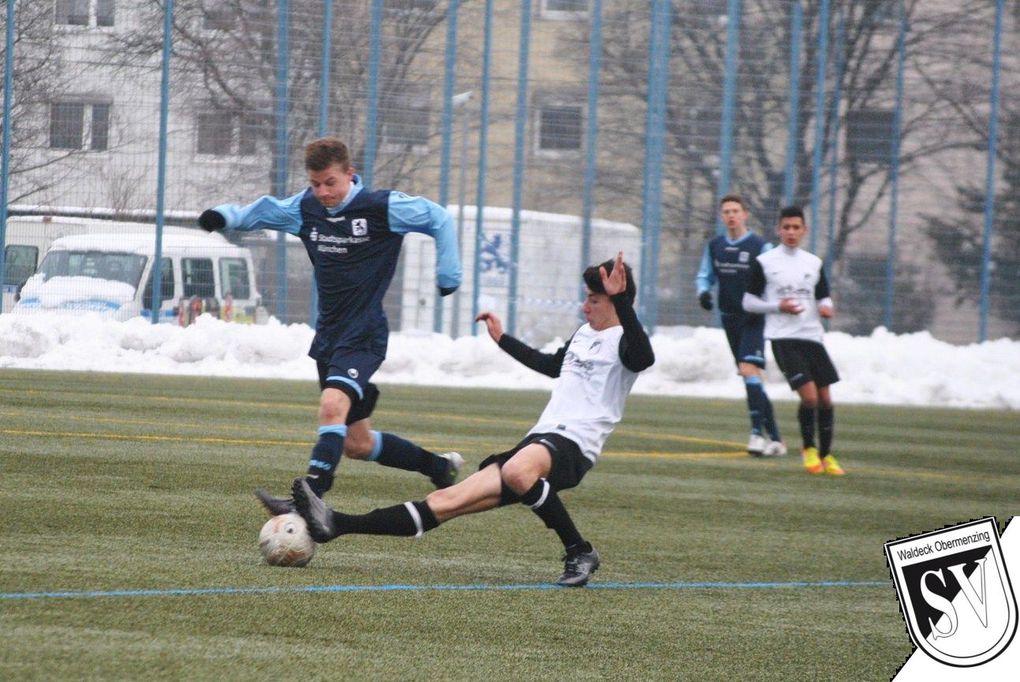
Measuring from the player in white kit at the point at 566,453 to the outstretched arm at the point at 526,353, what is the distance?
0.08m

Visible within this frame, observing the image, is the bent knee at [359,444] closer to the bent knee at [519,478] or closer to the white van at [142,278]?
the bent knee at [519,478]

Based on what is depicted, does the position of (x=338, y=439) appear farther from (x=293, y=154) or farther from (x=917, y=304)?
(x=917, y=304)

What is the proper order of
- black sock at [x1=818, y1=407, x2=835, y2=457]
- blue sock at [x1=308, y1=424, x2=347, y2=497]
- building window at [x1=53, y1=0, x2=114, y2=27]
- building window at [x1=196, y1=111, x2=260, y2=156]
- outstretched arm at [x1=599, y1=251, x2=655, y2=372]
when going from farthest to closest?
building window at [x1=196, y1=111, x2=260, y2=156] → building window at [x1=53, y1=0, x2=114, y2=27] → black sock at [x1=818, y1=407, x2=835, y2=457] → blue sock at [x1=308, y1=424, x2=347, y2=497] → outstretched arm at [x1=599, y1=251, x2=655, y2=372]

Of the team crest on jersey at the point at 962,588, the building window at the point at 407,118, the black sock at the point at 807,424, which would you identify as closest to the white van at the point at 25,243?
the building window at the point at 407,118

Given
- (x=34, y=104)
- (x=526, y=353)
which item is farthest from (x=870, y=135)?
(x=526, y=353)

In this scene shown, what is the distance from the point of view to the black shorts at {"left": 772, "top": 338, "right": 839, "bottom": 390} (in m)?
13.0

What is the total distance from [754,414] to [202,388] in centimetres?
710

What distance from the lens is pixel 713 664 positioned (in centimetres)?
566

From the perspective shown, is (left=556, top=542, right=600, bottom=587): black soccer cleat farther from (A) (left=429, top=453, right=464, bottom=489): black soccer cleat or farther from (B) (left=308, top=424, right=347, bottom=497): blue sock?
(A) (left=429, top=453, right=464, bottom=489): black soccer cleat

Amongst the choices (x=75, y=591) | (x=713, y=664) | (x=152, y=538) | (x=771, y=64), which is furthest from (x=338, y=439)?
(x=771, y=64)

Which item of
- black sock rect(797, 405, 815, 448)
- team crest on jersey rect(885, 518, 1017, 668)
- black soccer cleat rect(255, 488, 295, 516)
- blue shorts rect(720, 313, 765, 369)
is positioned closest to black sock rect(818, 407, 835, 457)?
black sock rect(797, 405, 815, 448)

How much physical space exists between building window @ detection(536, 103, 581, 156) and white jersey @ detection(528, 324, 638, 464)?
17578mm

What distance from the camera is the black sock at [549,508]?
7.00 metres

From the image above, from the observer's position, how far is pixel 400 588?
6.64 m
